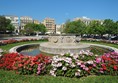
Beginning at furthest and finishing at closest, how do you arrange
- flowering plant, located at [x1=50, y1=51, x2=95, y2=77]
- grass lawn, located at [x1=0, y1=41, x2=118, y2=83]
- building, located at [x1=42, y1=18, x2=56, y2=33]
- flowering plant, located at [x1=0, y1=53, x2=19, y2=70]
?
building, located at [x1=42, y1=18, x2=56, y2=33], flowering plant, located at [x1=0, y1=53, x2=19, y2=70], flowering plant, located at [x1=50, y1=51, x2=95, y2=77], grass lawn, located at [x1=0, y1=41, x2=118, y2=83]

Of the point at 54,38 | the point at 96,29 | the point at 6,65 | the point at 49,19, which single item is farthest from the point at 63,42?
the point at 49,19

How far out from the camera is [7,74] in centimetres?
704

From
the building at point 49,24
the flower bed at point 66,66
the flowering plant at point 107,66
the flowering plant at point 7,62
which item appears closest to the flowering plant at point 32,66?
the flower bed at point 66,66

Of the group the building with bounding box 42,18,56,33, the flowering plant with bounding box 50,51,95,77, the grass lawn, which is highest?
the building with bounding box 42,18,56,33

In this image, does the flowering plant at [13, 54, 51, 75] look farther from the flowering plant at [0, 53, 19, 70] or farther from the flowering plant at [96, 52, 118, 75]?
the flowering plant at [96, 52, 118, 75]

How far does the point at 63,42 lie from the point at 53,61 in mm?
10352

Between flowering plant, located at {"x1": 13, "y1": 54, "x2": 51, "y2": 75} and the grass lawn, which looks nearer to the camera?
the grass lawn

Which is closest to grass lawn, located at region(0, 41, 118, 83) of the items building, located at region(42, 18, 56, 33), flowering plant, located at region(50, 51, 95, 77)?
flowering plant, located at region(50, 51, 95, 77)

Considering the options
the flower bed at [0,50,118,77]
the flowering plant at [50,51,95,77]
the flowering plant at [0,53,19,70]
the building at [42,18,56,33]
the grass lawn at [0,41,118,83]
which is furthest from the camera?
the building at [42,18,56,33]

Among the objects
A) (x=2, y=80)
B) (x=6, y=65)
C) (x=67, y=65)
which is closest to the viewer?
(x=2, y=80)

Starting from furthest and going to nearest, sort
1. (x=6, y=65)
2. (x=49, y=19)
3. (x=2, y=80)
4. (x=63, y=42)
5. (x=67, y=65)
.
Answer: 1. (x=49, y=19)
2. (x=63, y=42)
3. (x=6, y=65)
4. (x=67, y=65)
5. (x=2, y=80)

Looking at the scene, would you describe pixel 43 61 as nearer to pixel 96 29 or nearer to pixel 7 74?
pixel 7 74

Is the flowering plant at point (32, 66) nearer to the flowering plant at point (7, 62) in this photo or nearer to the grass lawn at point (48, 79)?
the grass lawn at point (48, 79)

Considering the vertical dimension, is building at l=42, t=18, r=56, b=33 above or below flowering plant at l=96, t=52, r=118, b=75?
above
